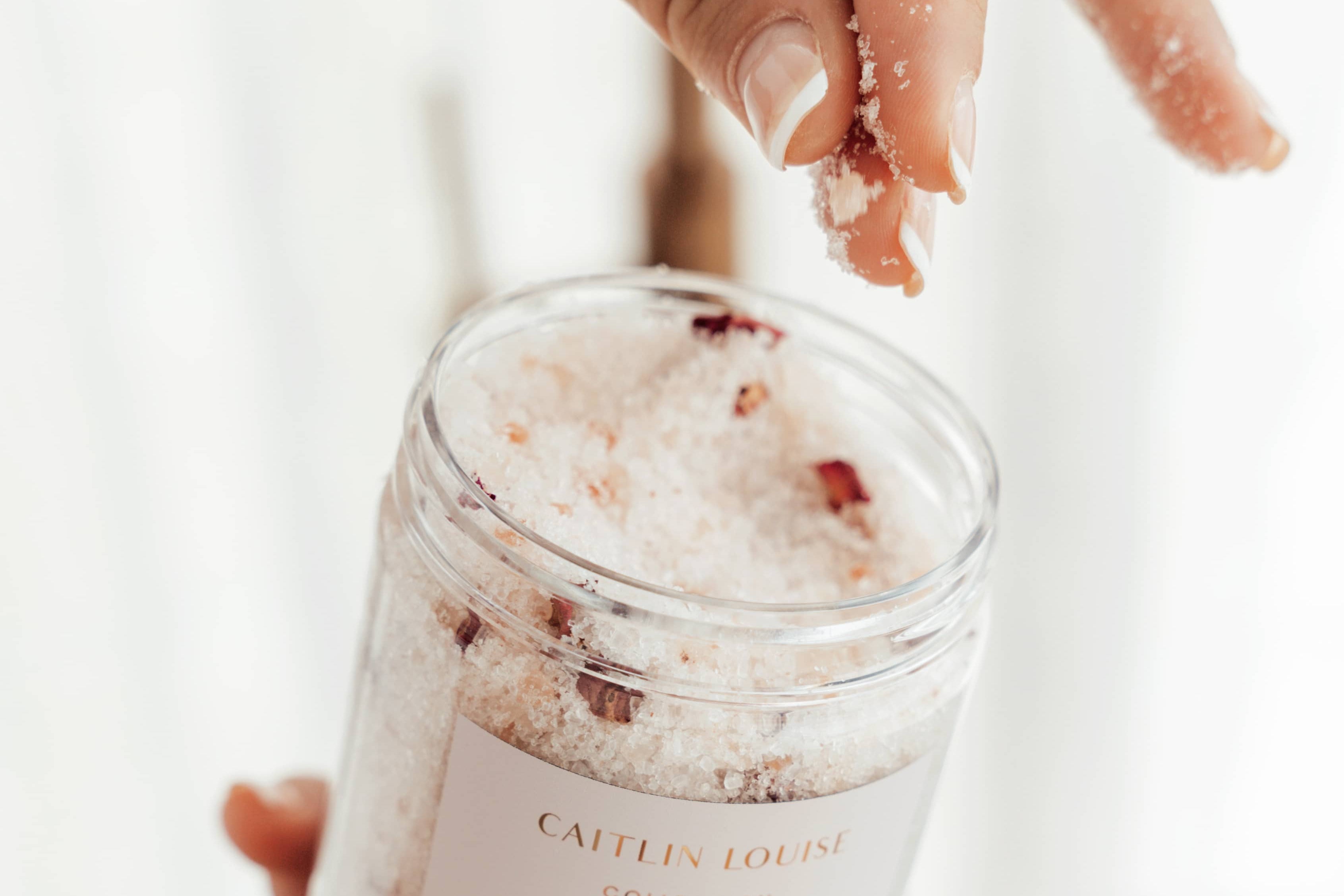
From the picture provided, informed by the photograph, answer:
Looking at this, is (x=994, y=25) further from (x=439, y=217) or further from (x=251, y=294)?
(x=251, y=294)

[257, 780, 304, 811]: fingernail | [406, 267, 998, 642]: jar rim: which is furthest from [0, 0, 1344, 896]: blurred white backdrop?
[406, 267, 998, 642]: jar rim

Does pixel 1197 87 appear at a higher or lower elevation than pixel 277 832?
higher

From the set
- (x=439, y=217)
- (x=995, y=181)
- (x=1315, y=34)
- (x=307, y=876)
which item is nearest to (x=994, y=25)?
(x=995, y=181)

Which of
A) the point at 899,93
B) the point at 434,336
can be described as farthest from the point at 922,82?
the point at 434,336

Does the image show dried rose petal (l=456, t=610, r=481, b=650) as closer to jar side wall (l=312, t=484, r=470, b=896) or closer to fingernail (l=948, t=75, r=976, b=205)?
jar side wall (l=312, t=484, r=470, b=896)

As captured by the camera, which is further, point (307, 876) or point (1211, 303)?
point (1211, 303)

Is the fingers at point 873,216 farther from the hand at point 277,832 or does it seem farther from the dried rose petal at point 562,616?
the hand at point 277,832

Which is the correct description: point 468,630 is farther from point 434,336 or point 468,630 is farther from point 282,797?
point 434,336
